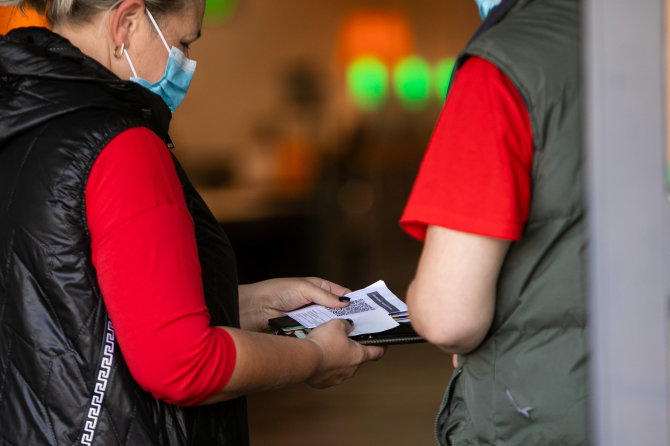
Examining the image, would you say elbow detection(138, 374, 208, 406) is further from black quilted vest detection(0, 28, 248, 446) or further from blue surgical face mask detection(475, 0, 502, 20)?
blue surgical face mask detection(475, 0, 502, 20)

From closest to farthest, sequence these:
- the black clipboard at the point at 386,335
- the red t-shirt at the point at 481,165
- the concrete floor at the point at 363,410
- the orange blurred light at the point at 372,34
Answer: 1. the red t-shirt at the point at 481,165
2. the black clipboard at the point at 386,335
3. the concrete floor at the point at 363,410
4. the orange blurred light at the point at 372,34

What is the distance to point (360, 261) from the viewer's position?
9289 millimetres

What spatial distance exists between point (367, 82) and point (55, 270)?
923cm

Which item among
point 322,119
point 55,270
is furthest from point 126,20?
point 322,119

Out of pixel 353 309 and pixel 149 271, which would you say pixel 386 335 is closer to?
pixel 353 309

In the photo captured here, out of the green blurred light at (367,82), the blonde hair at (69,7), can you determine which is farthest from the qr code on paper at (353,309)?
the green blurred light at (367,82)

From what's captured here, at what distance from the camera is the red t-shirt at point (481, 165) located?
1.09m

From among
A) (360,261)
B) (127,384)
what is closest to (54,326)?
(127,384)

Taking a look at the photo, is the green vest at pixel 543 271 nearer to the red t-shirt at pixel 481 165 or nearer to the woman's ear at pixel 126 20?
the red t-shirt at pixel 481 165

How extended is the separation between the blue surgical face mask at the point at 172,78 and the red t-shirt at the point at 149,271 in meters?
0.33

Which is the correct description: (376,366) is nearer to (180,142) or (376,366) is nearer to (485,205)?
(485,205)

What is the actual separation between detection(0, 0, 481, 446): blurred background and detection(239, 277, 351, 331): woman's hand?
6468mm

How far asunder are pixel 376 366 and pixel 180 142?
5.39 metres

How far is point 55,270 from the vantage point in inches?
51.3
